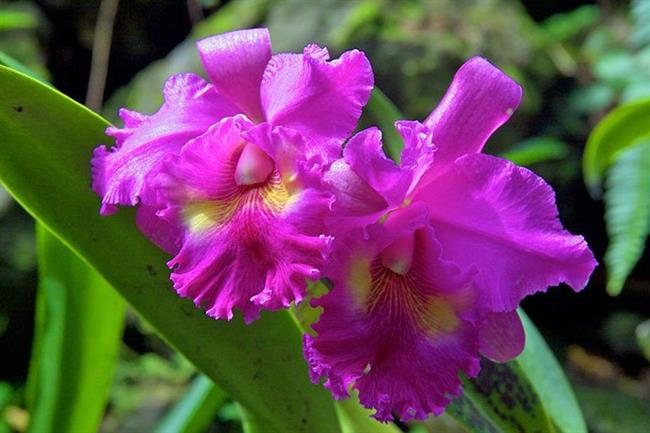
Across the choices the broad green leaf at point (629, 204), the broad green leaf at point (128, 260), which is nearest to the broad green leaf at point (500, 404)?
the broad green leaf at point (128, 260)

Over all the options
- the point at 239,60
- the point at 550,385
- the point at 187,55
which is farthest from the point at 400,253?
the point at 187,55

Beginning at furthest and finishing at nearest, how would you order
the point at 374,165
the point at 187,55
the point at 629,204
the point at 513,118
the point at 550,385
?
1. the point at 187,55
2. the point at 513,118
3. the point at 629,204
4. the point at 550,385
5. the point at 374,165

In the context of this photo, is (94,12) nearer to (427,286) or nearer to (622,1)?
(622,1)

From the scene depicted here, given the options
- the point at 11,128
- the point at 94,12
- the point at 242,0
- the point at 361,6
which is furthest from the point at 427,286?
the point at 94,12

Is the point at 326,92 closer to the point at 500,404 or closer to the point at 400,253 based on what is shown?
the point at 400,253

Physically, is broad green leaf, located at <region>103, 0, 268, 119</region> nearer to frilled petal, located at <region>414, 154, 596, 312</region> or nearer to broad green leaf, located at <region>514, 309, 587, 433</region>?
broad green leaf, located at <region>514, 309, 587, 433</region>

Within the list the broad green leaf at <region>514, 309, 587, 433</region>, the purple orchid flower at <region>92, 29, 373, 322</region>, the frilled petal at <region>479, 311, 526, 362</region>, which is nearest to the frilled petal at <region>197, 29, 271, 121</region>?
the purple orchid flower at <region>92, 29, 373, 322</region>
